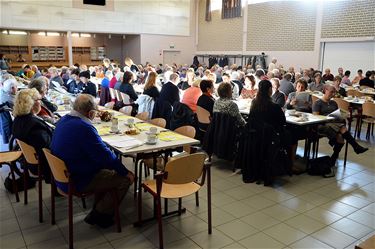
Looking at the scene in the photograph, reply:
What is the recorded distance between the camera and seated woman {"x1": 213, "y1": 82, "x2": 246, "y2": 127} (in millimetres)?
4488

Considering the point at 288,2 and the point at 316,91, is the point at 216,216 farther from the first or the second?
the point at 288,2

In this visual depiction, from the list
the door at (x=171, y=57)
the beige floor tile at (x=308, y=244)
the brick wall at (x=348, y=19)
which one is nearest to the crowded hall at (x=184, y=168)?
the beige floor tile at (x=308, y=244)

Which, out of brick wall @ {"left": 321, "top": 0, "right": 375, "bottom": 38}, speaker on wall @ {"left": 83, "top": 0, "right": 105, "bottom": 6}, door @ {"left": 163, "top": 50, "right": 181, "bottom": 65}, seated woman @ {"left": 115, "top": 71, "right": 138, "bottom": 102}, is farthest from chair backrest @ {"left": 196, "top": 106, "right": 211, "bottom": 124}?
door @ {"left": 163, "top": 50, "right": 181, "bottom": 65}

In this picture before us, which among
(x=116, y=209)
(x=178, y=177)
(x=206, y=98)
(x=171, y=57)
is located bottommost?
(x=116, y=209)

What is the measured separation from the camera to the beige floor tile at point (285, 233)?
2.90 meters

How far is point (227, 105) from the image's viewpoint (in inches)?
177

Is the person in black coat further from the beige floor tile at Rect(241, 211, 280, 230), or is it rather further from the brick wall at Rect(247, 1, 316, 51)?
the brick wall at Rect(247, 1, 316, 51)

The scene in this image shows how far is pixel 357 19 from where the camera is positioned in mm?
10344

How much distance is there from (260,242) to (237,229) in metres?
0.27

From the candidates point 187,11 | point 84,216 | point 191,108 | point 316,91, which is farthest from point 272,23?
point 84,216

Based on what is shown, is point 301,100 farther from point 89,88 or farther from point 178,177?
point 89,88

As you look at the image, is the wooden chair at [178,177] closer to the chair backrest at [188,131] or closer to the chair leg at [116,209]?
the chair leg at [116,209]

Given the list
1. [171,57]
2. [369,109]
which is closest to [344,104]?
[369,109]

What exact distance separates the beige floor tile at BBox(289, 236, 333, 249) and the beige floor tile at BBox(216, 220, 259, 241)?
14.4 inches
